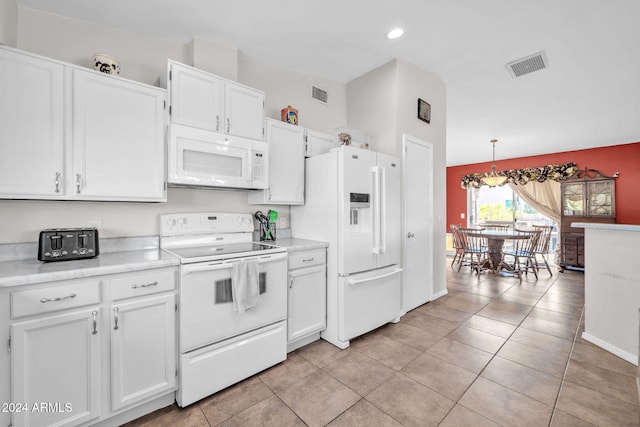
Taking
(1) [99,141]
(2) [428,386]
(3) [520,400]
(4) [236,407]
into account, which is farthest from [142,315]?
(3) [520,400]

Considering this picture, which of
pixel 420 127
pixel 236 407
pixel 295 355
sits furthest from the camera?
pixel 420 127

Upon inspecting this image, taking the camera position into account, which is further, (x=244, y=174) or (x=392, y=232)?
(x=392, y=232)

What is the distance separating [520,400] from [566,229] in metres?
5.67

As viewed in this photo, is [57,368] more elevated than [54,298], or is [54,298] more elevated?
[54,298]

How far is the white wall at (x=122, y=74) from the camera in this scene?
1.88 m

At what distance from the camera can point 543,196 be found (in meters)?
6.90

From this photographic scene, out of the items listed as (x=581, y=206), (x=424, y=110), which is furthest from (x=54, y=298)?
(x=581, y=206)

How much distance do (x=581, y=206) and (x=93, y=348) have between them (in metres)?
7.99

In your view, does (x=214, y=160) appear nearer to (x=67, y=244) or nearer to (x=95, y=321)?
(x=67, y=244)

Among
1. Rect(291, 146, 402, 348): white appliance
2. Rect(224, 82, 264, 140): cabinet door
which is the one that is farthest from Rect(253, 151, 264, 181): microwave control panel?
Rect(291, 146, 402, 348): white appliance

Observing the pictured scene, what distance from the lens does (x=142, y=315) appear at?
1.65m

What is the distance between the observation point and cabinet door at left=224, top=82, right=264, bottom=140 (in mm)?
2369

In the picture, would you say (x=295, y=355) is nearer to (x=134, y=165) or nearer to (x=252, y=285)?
(x=252, y=285)

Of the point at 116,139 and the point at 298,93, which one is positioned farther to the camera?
the point at 298,93
